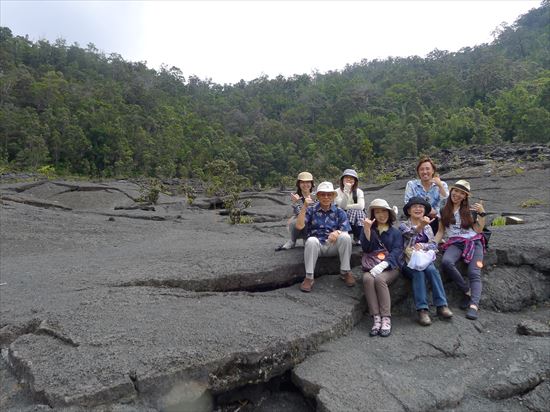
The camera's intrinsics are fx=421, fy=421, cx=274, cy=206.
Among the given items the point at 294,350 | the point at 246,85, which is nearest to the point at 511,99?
the point at 294,350

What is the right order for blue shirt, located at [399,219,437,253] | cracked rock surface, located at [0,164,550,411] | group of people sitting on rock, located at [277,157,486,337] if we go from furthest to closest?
blue shirt, located at [399,219,437,253], group of people sitting on rock, located at [277,157,486,337], cracked rock surface, located at [0,164,550,411]

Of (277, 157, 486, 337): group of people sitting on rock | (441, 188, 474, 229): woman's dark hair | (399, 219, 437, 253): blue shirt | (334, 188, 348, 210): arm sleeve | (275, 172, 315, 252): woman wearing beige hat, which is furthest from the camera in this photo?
(275, 172, 315, 252): woman wearing beige hat

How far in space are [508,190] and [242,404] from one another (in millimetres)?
13151

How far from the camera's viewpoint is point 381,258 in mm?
4836

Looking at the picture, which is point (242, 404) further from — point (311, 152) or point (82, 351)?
point (311, 152)

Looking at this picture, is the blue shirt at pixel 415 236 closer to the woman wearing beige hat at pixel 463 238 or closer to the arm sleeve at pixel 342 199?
the woman wearing beige hat at pixel 463 238

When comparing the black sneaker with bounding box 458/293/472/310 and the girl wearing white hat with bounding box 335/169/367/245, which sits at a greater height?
the girl wearing white hat with bounding box 335/169/367/245

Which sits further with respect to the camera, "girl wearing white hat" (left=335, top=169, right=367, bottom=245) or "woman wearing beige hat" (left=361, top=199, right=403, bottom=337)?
"girl wearing white hat" (left=335, top=169, right=367, bottom=245)

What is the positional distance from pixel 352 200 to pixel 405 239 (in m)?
0.89

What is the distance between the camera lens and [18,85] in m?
41.7

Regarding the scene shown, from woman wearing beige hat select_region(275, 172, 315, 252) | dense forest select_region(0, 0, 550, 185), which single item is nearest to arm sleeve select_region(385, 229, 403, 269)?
woman wearing beige hat select_region(275, 172, 315, 252)

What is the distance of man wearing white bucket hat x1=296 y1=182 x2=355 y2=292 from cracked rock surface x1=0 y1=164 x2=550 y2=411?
265 millimetres

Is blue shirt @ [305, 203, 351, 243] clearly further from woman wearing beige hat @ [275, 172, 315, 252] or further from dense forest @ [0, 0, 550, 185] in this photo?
dense forest @ [0, 0, 550, 185]

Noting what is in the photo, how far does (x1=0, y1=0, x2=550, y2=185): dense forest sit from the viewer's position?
33.8 m
